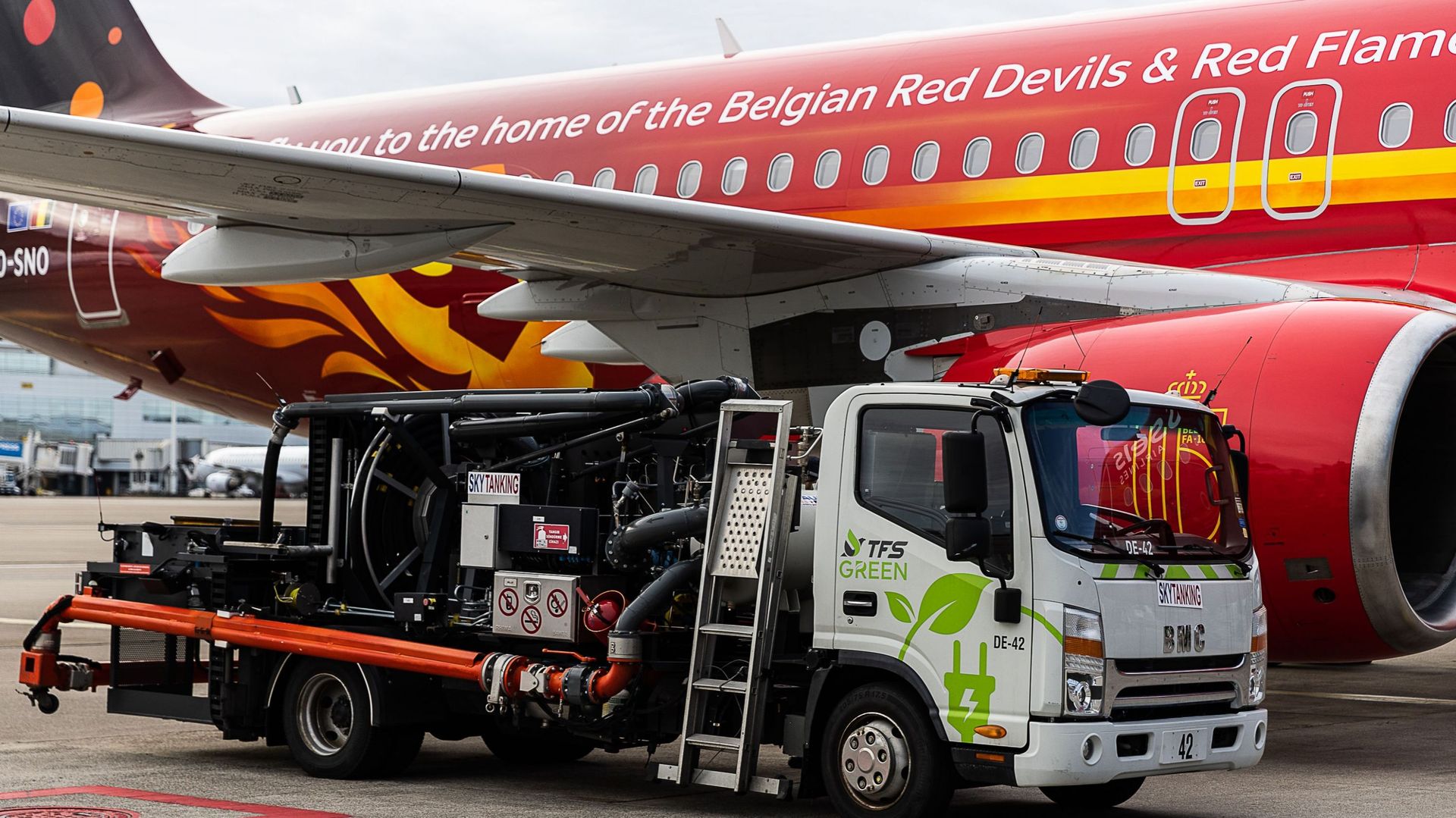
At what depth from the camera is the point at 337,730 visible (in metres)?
8.51

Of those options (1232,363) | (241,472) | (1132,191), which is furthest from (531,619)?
(241,472)

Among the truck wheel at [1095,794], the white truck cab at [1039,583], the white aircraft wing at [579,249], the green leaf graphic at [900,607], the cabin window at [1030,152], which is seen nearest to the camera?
the white truck cab at [1039,583]

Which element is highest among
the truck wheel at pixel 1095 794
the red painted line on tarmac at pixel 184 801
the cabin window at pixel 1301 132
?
the cabin window at pixel 1301 132

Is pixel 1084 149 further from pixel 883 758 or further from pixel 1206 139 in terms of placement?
pixel 883 758

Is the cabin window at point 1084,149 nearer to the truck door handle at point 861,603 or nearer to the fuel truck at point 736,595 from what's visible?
the fuel truck at point 736,595

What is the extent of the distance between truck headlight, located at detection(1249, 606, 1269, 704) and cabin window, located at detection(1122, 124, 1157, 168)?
461 cm

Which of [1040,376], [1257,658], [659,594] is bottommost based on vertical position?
[1257,658]

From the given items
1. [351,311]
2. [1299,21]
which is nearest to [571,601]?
[1299,21]

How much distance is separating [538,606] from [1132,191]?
5.44 meters

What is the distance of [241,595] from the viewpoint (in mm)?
8812

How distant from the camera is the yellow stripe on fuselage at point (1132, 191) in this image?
34.1ft

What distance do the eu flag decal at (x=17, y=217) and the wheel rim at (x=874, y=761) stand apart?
13.4 m

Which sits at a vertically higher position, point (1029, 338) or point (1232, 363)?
point (1029, 338)

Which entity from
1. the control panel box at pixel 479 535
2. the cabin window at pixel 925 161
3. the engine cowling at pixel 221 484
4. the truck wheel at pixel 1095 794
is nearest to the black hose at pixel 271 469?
the control panel box at pixel 479 535
